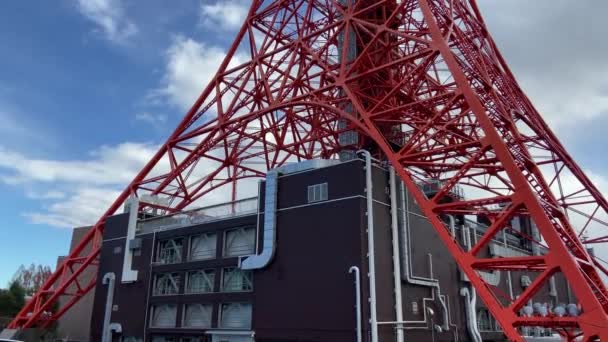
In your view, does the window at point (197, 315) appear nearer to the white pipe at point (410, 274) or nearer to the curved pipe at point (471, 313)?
the white pipe at point (410, 274)

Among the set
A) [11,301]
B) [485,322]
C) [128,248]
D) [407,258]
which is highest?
[128,248]

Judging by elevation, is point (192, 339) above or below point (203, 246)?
below

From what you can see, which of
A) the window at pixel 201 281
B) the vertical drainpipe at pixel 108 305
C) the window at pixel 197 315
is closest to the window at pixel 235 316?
the window at pixel 197 315

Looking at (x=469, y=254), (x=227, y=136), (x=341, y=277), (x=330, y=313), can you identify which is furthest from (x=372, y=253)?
(x=227, y=136)

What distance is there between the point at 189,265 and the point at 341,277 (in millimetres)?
11317

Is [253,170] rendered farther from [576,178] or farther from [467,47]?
[576,178]

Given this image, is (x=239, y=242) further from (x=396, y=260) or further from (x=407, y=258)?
(x=407, y=258)

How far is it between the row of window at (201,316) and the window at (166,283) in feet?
2.78

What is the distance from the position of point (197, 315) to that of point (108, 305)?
7792mm

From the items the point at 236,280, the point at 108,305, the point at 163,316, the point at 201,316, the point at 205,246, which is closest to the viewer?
the point at 236,280

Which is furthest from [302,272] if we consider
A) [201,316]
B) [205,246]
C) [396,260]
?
[205,246]

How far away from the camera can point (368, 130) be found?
2398 cm

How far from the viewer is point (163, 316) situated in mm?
30422

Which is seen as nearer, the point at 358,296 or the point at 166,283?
the point at 358,296
